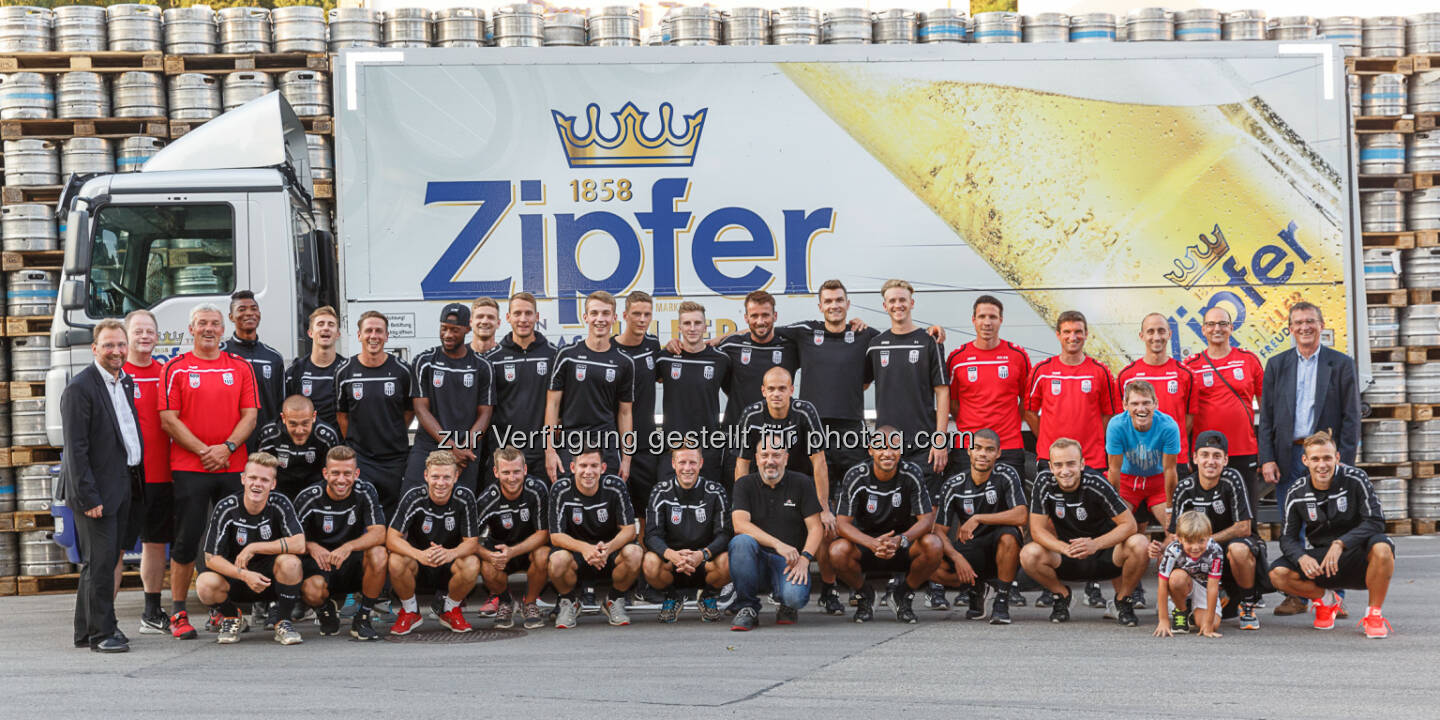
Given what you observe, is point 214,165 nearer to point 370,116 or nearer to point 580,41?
point 370,116

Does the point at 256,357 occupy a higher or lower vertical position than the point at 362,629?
higher

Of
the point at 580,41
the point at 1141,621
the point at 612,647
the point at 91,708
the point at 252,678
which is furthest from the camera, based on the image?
the point at 580,41

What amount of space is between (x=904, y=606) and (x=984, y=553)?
24.2 inches

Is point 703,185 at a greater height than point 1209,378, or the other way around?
point 703,185

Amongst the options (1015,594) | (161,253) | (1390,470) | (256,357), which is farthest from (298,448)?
(1390,470)

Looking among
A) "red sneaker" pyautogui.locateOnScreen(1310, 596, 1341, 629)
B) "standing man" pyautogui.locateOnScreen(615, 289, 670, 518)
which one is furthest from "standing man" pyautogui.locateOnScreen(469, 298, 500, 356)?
"red sneaker" pyautogui.locateOnScreen(1310, 596, 1341, 629)

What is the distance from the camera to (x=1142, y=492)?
28.0 feet

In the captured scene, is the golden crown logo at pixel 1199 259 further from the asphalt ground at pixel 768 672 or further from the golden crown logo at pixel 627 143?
the golden crown logo at pixel 627 143

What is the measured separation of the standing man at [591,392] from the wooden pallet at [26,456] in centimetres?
479

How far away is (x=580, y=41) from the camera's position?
35.6 ft

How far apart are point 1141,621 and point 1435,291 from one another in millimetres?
5308

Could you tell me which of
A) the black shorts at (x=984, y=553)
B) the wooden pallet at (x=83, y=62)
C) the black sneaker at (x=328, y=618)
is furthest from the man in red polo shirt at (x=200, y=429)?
the black shorts at (x=984, y=553)

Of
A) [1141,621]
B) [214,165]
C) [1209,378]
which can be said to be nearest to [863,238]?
[1209,378]

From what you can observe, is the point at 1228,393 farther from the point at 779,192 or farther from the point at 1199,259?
the point at 779,192
